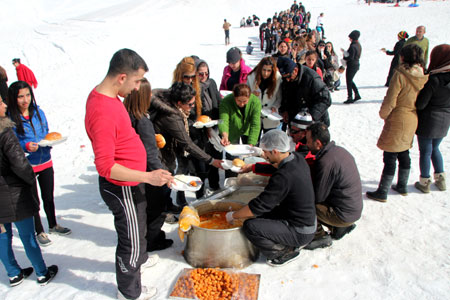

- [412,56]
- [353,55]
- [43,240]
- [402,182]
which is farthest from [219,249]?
[353,55]

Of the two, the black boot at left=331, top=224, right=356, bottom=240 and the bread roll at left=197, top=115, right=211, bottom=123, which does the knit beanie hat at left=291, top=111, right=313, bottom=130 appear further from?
the black boot at left=331, top=224, right=356, bottom=240

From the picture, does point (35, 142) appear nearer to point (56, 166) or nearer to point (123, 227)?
point (123, 227)

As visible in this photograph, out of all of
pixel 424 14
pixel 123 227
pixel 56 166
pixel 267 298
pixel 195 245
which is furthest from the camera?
pixel 424 14

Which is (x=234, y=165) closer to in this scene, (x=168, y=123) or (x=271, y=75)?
(x=168, y=123)

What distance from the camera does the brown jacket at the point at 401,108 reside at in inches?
151

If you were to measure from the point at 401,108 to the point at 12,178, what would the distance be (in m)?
4.52

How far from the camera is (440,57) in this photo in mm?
3846

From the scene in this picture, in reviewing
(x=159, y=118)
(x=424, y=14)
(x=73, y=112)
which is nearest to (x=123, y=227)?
(x=159, y=118)

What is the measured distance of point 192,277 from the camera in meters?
2.88

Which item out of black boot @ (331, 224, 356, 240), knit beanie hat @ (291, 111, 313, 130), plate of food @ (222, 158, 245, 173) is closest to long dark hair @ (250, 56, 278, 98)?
knit beanie hat @ (291, 111, 313, 130)

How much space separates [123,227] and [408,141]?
3.72 m

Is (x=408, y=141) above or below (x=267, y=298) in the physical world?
above

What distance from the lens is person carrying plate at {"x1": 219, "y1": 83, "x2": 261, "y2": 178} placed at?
13.8ft

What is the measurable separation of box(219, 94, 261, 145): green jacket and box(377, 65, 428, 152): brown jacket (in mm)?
1692
